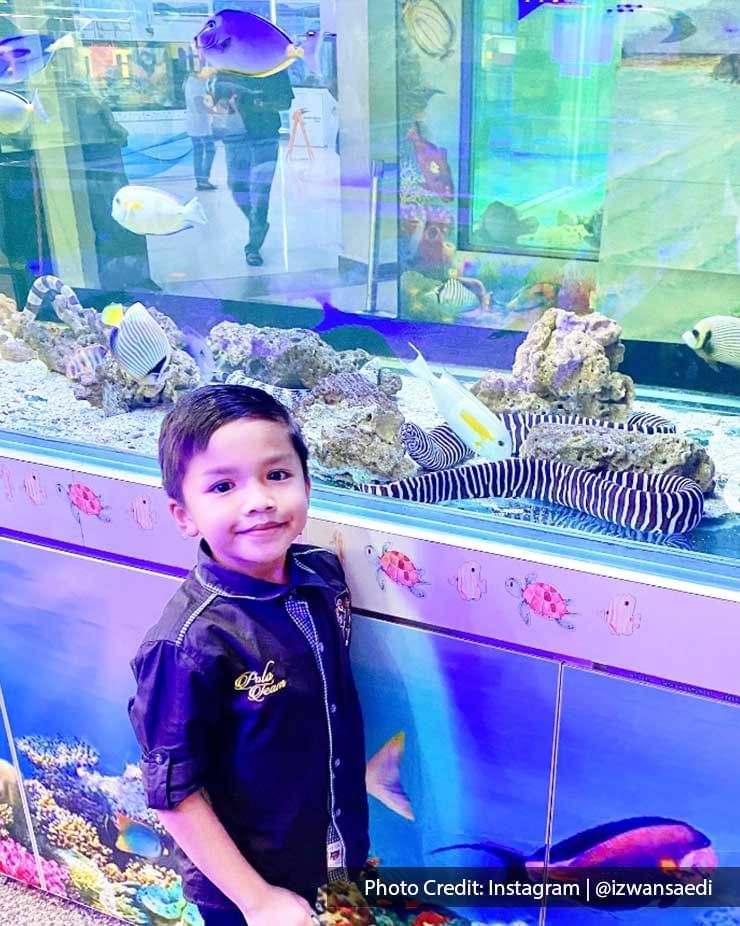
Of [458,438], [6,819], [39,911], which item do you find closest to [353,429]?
[458,438]

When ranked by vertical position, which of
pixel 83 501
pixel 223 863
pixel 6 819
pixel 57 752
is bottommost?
pixel 6 819

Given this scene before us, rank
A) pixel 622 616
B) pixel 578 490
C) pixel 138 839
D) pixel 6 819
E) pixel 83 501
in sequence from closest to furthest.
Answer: pixel 622 616 → pixel 578 490 → pixel 83 501 → pixel 138 839 → pixel 6 819

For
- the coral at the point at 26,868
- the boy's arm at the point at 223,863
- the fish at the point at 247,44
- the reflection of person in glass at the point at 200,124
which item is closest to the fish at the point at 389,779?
the boy's arm at the point at 223,863

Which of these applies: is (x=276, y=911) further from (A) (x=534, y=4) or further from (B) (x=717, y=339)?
(A) (x=534, y=4)

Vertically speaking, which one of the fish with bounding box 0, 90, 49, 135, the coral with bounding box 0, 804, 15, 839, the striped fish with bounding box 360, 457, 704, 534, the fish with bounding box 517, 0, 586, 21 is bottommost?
the coral with bounding box 0, 804, 15, 839

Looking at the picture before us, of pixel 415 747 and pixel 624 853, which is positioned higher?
pixel 415 747

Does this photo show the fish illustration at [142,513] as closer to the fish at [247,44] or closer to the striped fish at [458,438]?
the striped fish at [458,438]

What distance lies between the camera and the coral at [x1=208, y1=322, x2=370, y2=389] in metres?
1.54

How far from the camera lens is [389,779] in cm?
154

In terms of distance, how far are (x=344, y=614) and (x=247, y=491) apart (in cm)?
33

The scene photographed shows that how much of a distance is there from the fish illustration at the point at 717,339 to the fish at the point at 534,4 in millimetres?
520

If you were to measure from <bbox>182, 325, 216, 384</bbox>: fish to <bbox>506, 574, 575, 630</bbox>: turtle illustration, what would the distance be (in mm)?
762

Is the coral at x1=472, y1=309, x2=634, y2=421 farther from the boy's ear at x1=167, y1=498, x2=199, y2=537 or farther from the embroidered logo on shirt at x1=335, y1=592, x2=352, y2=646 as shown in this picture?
the boy's ear at x1=167, y1=498, x2=199, y2=537

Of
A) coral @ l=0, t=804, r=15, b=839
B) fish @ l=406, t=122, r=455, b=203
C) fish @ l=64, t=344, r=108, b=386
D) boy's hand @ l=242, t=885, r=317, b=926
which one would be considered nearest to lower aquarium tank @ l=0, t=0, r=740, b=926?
fish @ l=406, t=122, r=455, b=203
